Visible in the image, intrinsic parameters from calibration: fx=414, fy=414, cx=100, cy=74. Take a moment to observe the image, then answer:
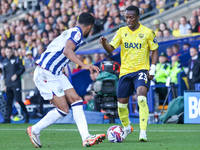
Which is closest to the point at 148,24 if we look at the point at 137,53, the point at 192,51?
the point at 192,51

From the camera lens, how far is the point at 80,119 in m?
5.72

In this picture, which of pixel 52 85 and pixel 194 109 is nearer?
pixel 52 85

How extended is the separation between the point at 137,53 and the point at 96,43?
10.4 m

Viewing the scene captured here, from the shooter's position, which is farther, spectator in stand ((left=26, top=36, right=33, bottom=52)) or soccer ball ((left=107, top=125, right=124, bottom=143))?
spectator in stand ((left=26, top=36, right=33, bottom=52))

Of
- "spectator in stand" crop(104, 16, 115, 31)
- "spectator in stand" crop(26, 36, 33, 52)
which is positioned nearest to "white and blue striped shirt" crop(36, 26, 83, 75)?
"spectator in stand" crop(104, 16, 115, 31)

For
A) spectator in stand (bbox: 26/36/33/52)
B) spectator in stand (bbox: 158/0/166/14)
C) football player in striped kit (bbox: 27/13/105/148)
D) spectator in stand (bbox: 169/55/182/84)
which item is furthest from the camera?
spectator in stand (bbox: 26/36/33/52)

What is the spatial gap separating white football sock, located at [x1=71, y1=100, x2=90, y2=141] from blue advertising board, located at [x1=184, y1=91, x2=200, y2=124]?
5.22 meters

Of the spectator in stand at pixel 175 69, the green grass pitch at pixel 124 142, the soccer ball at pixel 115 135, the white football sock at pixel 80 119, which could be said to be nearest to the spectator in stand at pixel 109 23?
the spectator in stand at pixel 175 69

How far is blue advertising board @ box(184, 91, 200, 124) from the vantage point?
405 inches

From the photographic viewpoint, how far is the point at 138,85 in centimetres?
648

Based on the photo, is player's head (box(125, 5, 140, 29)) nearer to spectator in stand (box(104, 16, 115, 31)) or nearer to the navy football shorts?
the navy football shorts

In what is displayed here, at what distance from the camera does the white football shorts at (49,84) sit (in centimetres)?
582

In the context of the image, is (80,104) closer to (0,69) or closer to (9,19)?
(0,69)

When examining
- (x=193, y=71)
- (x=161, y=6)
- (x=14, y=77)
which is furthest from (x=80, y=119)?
(x=161, y=6)
